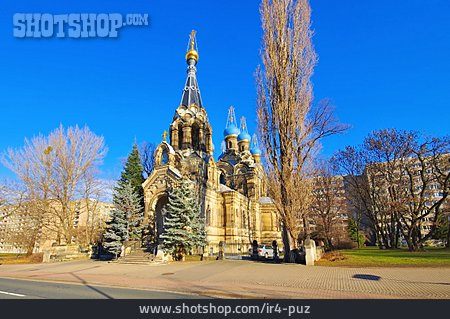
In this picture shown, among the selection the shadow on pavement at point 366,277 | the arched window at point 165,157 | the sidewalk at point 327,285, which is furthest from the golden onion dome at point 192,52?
the shadow on pavement at point 366,277

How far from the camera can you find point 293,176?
1775cm

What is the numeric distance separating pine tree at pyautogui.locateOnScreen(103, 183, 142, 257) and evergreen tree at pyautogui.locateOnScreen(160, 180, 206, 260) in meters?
4.81

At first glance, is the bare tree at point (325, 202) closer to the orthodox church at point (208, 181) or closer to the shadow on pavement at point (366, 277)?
the orthodox church at point (208, 181)

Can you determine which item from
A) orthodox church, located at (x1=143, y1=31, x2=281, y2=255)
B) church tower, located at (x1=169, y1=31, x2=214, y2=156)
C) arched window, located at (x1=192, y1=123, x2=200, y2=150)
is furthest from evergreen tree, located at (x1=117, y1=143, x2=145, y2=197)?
arched window, located at (x1=192, y1=123, x2=200, y2=150)

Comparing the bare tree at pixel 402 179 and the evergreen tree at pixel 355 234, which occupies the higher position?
the bare tree at pixel 402 179

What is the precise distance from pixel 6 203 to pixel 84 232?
9.65 metres

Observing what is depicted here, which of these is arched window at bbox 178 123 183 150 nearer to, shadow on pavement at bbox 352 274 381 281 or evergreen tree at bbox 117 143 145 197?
evergreen tree at bbox 117 143 145 197

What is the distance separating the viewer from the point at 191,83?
125ft

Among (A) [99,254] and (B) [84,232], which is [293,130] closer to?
(A) [99,254]

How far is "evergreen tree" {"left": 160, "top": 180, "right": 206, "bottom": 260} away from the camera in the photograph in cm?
2061

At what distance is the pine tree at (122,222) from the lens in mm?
23408

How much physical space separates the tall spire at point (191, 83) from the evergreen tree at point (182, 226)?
16976mm

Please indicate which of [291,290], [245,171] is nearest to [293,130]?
[291,290]

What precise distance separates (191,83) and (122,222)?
71.6ft
